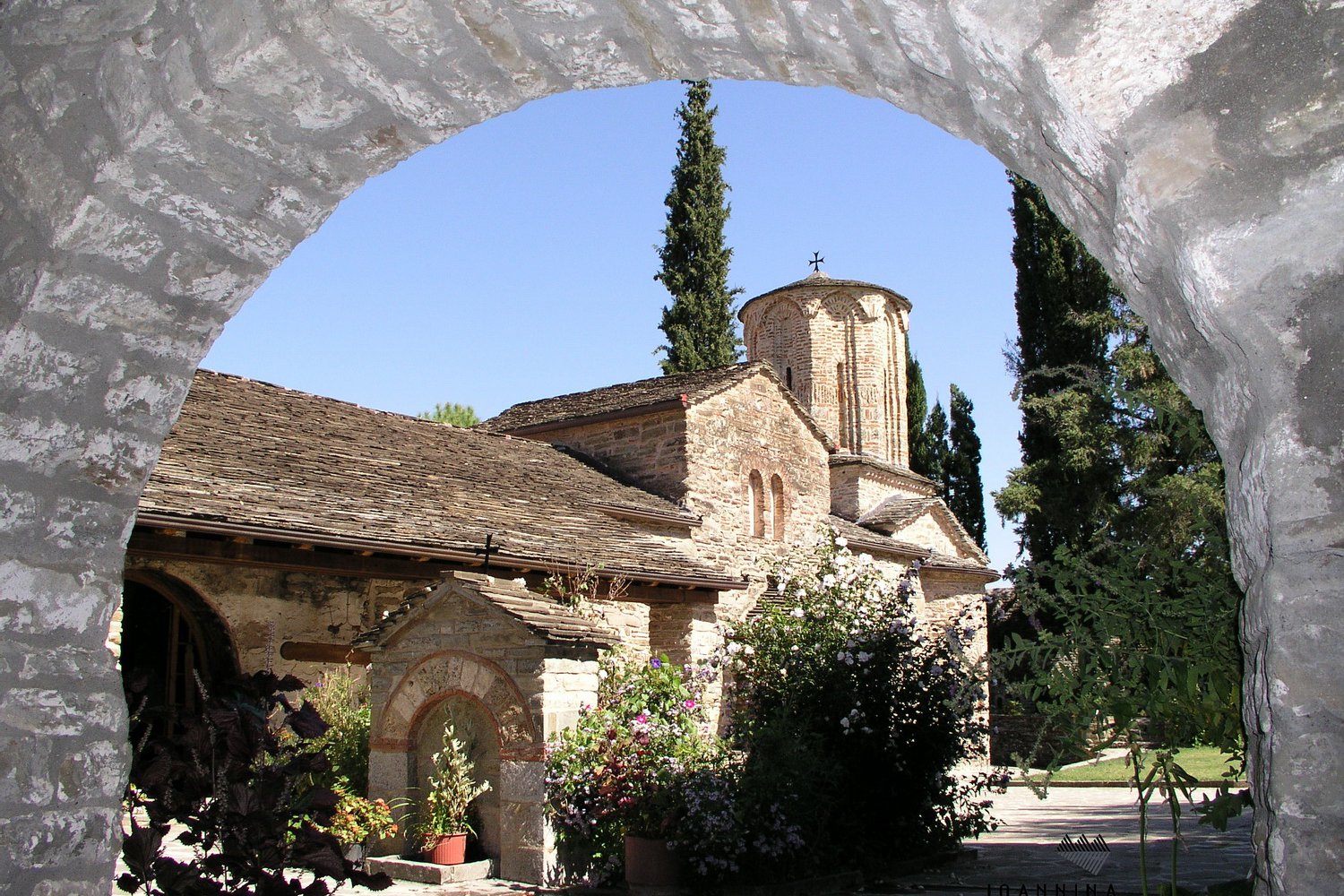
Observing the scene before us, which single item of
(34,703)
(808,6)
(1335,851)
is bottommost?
(1335,851)

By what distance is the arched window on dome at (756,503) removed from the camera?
16297 millimetres

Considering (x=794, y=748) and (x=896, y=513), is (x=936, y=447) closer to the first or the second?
(x=896, y=513)

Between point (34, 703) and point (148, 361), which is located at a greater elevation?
point (148, 361)

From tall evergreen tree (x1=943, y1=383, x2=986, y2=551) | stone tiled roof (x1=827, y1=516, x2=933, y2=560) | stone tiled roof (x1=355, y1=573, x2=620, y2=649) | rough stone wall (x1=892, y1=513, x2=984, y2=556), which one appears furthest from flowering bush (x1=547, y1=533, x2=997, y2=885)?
tall evergreen tree (x1=943, y1=383, x2=986, y2=551)

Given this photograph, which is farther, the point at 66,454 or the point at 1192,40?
the point at 66,454

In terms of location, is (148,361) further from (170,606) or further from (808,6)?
(170,606)

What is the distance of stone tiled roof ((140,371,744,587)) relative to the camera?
884 cm

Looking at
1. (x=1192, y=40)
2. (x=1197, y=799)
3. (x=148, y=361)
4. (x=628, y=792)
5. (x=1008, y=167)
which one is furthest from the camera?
(x=1197, y=799)

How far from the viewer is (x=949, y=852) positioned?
8.23m

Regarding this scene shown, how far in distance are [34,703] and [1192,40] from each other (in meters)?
2.33

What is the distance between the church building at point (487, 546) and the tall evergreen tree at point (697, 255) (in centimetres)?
590

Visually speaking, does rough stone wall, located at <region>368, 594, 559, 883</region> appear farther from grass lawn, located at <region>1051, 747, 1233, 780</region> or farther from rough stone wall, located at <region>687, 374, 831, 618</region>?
grass lawn, located at <region>1051, 747, 1233, 780</region>

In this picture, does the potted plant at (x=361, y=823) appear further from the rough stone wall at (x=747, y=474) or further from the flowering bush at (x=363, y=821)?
the rough stone wall at (x=747, y=474)

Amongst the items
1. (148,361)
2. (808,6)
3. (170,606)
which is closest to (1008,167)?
(808,6)
